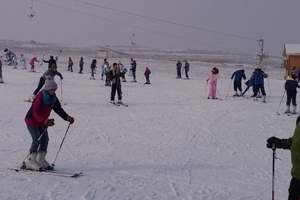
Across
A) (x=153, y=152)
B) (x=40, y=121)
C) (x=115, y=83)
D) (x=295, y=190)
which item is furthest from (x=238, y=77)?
(x=295, y=190)

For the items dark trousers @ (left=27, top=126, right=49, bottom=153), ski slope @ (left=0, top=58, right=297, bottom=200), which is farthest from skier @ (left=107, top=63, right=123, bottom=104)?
dark trousers @ (left=27, top=126, right=49, bottom=153)

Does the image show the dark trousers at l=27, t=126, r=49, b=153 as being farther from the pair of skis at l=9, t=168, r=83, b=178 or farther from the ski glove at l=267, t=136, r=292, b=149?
the ski glove at l=267, t=136, r=292, b=149

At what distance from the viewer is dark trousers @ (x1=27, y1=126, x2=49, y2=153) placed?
889 cm

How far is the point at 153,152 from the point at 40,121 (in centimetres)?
356

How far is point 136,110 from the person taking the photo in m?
19.8

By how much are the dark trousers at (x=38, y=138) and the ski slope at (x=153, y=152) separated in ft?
1.47

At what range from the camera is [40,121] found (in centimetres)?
881

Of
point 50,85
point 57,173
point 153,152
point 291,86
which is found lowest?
point 153,152

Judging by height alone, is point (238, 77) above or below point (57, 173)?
above

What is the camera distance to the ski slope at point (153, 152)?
27.3ft

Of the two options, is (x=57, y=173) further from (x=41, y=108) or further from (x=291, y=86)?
(x=291, y=86)

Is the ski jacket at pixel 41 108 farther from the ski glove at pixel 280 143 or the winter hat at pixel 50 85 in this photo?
the ski glove at pixel 280 143

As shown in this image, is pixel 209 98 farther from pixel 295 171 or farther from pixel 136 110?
pixel 295 171

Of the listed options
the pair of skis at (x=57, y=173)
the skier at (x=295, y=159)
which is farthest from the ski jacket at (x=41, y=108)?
the skier at (x=295, y=159)
